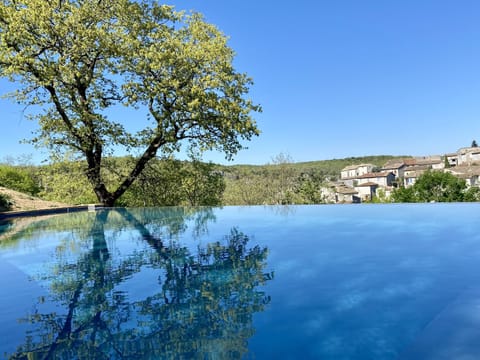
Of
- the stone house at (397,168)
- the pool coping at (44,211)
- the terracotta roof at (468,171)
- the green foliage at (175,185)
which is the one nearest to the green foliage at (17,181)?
the green foliage at (175,185)

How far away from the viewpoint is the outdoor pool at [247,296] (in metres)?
2.06

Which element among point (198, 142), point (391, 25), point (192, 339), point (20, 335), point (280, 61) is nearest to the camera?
point (192, 339)

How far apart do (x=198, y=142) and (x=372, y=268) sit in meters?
9.72

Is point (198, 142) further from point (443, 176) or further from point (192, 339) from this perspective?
point (443, 176)

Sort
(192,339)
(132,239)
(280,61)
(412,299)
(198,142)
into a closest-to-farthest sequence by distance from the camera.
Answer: (192,339), (412,299), (132,239), (198,142), (280,61)

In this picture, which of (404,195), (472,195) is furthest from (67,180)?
(472,195)

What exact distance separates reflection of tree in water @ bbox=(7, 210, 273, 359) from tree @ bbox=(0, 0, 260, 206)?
721 cm

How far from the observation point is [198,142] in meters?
12.6

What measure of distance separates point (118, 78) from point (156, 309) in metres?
10.8

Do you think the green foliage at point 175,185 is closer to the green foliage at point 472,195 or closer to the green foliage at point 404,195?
the green foliage at point 404,195

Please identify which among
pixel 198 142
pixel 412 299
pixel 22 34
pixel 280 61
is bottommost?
pixel 412 299

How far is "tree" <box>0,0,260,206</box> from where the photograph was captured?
409 inches

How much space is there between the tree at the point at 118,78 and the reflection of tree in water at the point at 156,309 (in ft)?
23.7

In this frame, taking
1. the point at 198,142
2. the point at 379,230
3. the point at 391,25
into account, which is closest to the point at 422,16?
the point at 391,25
